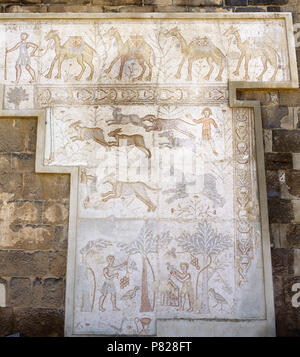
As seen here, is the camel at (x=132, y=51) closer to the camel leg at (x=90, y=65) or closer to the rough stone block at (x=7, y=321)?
the camel leg at (x=90, y=65)

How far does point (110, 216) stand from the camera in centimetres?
529

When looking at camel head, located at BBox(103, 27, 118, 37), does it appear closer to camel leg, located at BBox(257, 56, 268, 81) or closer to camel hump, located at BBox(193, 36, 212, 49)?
camel hump, located at BBox(193, 36, 212, 49)

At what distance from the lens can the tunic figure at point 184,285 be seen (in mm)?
5035

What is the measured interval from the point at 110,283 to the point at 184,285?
0.98 meters

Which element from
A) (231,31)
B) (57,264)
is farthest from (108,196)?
(231,31)

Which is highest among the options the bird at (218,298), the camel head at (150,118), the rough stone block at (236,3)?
the rough stone block at (236,3)

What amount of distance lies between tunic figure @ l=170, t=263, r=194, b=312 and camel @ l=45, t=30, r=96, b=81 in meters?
3.10

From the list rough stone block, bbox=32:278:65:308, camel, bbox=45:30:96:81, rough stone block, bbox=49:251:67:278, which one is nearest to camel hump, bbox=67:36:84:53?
camel, bbox=45:30:96:81

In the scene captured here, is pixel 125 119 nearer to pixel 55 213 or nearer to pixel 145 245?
pixel 55 213

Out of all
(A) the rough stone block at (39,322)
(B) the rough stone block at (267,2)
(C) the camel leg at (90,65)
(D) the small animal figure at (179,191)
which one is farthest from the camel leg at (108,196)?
(B) the rough stone block at (267,2)

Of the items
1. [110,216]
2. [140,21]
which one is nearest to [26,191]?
[110,216]

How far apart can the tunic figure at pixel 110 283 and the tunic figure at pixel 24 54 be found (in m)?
2.97

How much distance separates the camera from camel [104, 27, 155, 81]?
229 inches
